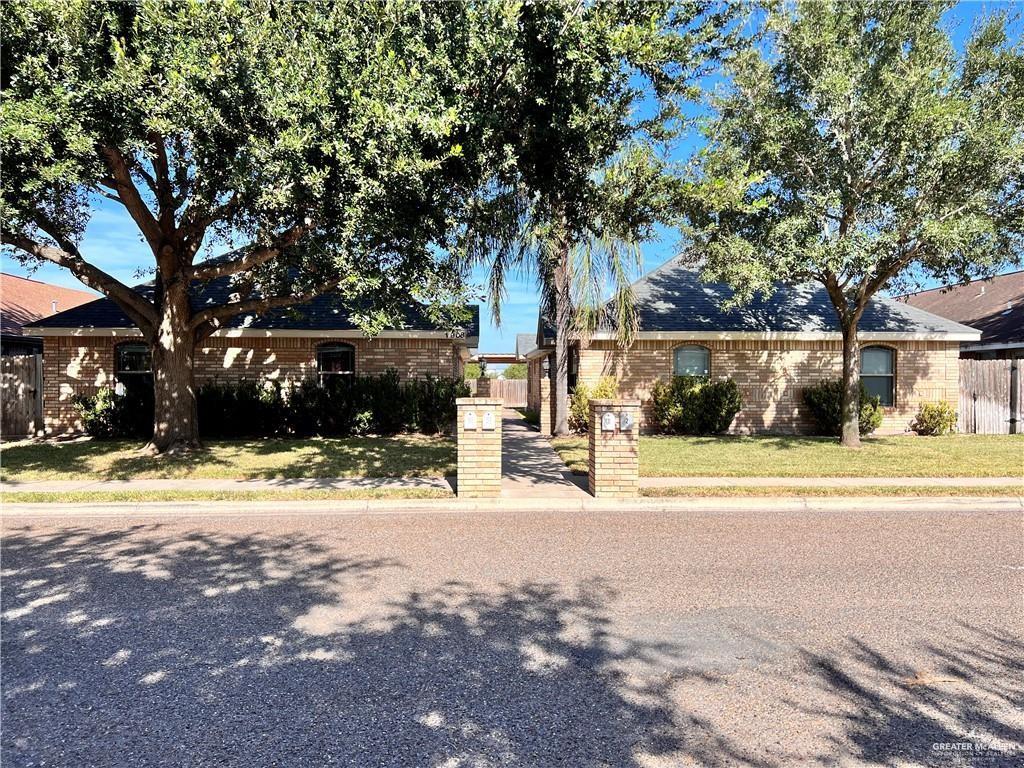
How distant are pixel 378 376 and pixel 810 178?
36.7ft

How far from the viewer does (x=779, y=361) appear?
16.8 metres

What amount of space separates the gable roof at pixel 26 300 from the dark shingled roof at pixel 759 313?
19.7 m

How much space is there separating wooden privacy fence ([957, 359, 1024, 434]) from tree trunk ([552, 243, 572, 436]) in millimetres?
10880

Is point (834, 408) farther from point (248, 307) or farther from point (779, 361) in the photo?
point (248, 307)

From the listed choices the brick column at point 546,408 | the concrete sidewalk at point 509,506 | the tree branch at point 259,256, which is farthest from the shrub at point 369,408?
the concrete sidewalk at point 509,506

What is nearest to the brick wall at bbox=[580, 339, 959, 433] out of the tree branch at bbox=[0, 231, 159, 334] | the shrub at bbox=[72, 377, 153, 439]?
the tree branch at bbox=[0, 231, 159, 334]

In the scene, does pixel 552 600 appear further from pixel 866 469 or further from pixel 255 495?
pixel 866 469

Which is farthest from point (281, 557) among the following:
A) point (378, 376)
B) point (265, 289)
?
point (378, 376)

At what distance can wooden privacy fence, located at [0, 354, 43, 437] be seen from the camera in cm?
1608

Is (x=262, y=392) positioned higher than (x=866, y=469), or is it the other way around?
(x=262, y=392)

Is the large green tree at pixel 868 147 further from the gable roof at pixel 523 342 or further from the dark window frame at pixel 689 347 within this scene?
the gable roof at pixel 523 342

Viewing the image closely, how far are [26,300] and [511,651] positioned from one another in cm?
3010

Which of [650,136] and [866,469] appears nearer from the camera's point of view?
[650,136]

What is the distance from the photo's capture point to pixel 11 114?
6.91 metres
